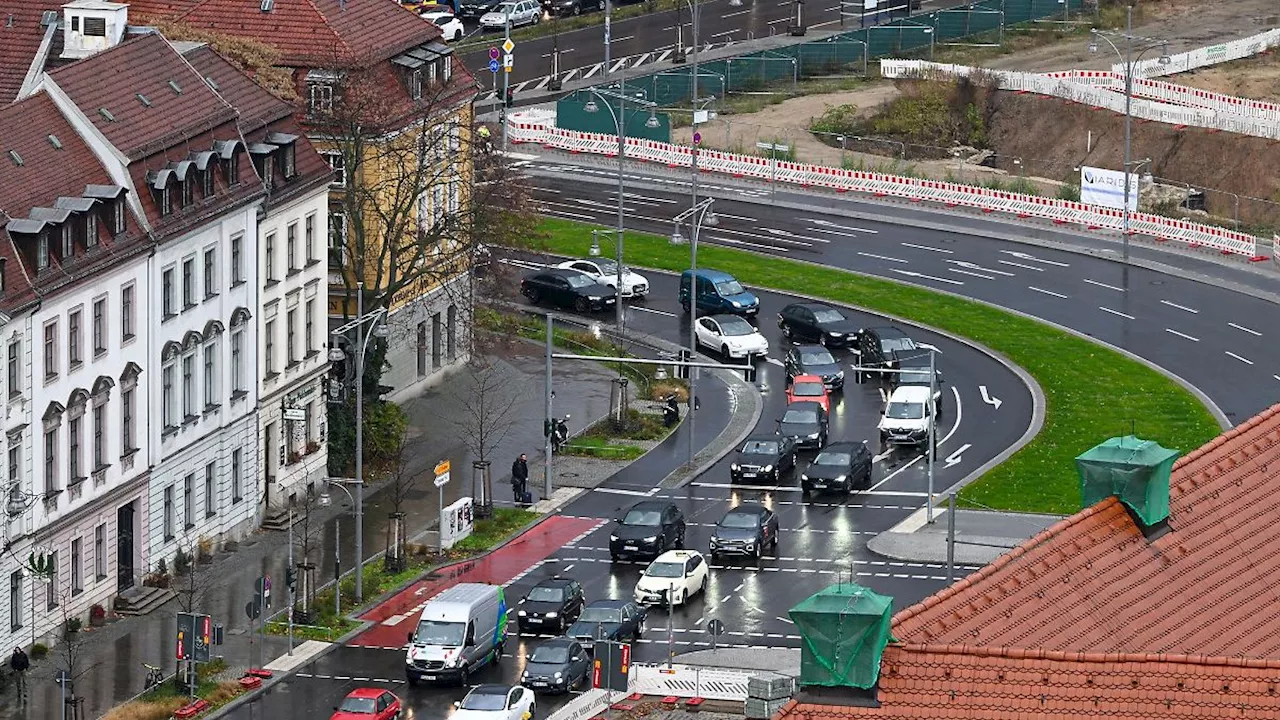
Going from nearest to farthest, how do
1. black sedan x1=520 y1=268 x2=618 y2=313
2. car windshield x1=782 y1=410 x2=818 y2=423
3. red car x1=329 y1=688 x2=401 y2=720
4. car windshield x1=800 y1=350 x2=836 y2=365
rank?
1. red car x1=329 y1=688 x2=401 y2=720
2. car windshield x1=782 y1=410 x2=818 y2=423
3. car windshield x1=800 y1=350 x2=836 y2=365
4. black sedan x1=520 y1=268 x2=618 y2=313

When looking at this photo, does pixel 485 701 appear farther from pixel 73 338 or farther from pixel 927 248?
pixel 927 248

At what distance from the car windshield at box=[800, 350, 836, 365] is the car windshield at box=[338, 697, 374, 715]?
41.2 metres

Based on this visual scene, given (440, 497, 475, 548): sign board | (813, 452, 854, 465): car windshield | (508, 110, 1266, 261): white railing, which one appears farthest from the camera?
(508, 110, 1266, 261): white railing

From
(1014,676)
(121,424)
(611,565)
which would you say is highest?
(1014,676)

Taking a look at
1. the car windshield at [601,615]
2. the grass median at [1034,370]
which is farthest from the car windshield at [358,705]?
the grass median at [1034,370]

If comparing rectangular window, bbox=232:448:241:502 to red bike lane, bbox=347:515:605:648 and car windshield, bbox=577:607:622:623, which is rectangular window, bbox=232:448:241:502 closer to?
red bike lane, bbox=347:515:605:648

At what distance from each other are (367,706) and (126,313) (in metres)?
17.2

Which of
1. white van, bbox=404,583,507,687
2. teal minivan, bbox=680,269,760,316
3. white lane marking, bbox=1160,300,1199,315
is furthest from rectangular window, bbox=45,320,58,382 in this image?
white lane marking, bbox=1160,300,1199,315

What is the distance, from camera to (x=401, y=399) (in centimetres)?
10850

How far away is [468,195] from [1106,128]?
55678 millimetres

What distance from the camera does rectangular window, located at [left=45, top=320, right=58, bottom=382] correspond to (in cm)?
7988

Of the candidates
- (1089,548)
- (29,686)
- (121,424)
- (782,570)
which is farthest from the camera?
(782,570)

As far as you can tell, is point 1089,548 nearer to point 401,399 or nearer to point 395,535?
point 395,535

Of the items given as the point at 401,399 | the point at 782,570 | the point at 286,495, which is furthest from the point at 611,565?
the point at 401,399
